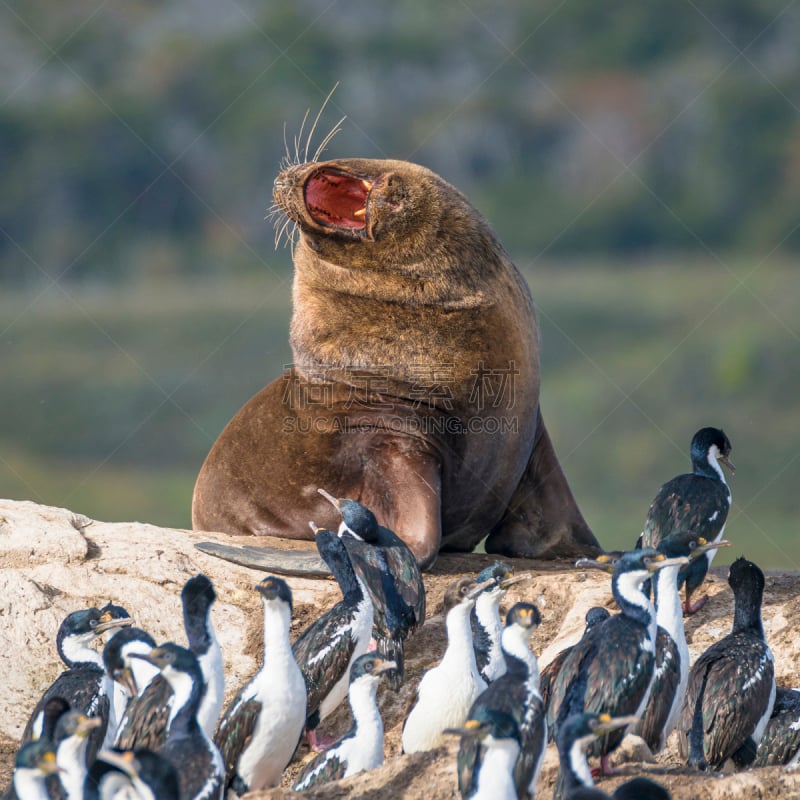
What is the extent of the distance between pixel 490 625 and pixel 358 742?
48.5 inches

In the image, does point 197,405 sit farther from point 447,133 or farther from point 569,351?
point 447,133

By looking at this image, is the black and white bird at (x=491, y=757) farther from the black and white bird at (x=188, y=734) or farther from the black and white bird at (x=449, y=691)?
the black and white bird at (x=449, y=691)

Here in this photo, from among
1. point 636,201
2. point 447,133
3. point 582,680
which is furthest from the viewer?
point 447,133

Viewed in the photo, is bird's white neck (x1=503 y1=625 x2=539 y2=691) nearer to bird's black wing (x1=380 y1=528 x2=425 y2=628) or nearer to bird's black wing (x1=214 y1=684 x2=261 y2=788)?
bird's black wing (x1=214 y1=684 x2=261 y2=788)

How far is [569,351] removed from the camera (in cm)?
4603

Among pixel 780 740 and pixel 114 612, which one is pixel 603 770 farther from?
pixel 114 612

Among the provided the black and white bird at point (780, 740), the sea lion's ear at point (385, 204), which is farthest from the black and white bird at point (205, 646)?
the sea lion's ear at point (385, 204)

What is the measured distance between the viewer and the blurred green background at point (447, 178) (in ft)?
134

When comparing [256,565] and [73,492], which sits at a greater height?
[73,492]

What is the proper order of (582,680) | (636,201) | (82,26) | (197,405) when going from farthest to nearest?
(82,26) → (636,201) → (197,405) → (582,680)

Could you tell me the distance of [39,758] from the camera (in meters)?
6.29

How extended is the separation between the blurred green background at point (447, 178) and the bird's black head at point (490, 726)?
23078 mm

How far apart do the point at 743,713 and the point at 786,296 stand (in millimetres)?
42633

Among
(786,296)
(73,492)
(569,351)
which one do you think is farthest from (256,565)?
(786,296)
